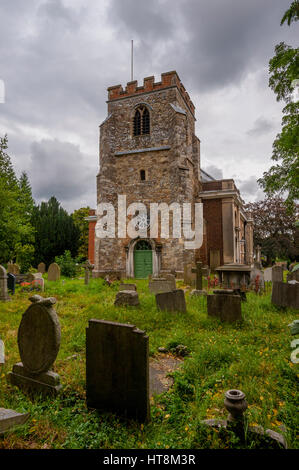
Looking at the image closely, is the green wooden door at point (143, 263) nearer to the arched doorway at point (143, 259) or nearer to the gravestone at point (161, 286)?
the arched doorway at point (143, 259)

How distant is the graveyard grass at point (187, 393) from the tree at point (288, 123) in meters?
4.66

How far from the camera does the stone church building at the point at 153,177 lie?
15.5 meters

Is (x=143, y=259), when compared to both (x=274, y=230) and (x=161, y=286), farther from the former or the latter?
(x=274, y=230)

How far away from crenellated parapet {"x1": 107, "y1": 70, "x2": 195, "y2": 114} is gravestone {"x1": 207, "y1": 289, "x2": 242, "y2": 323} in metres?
15.7

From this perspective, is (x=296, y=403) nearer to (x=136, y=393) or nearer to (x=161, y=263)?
(x=136, y=393)

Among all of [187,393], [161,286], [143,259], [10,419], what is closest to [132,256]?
[143,259]

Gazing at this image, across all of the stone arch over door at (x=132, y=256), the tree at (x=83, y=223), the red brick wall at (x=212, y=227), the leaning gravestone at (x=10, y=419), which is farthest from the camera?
the tree at (x=83, y=223)

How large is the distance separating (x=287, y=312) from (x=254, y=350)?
2660 mm

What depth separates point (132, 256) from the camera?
53.3 ft

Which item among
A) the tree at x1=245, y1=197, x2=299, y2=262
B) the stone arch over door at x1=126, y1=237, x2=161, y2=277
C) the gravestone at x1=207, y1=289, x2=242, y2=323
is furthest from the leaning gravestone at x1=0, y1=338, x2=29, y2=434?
the tree at x1=245, y1=197, x2=299, y2=262

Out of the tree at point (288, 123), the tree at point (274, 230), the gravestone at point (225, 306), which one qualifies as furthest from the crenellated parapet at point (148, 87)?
the tree at point (274, 230)

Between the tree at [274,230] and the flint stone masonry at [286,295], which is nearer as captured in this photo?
the flint stone masonry at [286,295]
